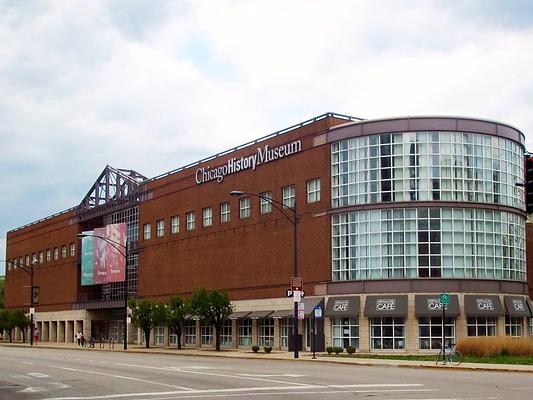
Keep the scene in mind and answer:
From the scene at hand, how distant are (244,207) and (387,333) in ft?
60.3

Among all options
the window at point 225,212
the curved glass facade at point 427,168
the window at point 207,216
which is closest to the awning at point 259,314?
the window at point 225,212

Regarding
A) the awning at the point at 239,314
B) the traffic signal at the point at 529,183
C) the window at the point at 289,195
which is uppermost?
the window at the point at 289,195

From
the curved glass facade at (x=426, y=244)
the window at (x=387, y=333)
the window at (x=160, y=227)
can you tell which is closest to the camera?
the window at (x=387, y=333)

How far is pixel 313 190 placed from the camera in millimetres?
56750

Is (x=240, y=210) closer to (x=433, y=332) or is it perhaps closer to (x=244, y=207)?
(x=244, y=207)

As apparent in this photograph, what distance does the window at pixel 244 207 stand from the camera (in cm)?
6397

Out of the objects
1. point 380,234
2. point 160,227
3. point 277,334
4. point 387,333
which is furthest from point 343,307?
point 160,227

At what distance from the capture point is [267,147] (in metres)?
61.3

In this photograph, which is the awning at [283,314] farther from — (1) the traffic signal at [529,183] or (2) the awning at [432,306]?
(1) the traffic signal at [529,183]

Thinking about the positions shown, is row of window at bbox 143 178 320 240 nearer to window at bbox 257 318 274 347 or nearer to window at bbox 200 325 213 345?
window at bbox 257 318 274 347

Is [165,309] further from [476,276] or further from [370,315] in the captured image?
[476,276]

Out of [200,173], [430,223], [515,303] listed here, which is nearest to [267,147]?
[200,173]

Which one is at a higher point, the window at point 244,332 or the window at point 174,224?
the window at point 174,224

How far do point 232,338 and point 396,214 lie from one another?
19.6m
